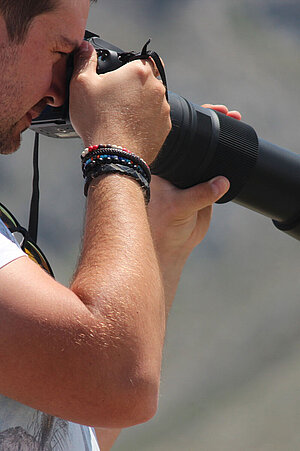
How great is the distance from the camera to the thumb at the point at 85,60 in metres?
0.67

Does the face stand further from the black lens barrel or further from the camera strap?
the black lens barrel

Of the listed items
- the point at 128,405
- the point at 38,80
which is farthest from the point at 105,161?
the point at 128,405

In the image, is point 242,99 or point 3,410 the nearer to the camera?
point 3,410

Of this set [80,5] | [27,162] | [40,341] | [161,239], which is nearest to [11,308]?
[40,341]

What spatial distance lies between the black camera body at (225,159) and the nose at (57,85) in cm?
5

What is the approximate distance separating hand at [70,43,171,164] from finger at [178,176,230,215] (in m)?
0.18

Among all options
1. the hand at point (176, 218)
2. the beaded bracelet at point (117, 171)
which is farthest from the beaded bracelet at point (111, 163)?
the hand at point (176, 218)

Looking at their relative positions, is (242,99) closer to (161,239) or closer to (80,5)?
(161,239)

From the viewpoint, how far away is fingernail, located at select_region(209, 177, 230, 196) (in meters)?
0.85

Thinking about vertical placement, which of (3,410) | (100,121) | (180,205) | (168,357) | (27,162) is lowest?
(168,357)

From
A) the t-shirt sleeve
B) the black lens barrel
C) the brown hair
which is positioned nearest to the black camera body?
the black lens barrel

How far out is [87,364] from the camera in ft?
1.72

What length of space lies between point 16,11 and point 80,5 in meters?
0.08

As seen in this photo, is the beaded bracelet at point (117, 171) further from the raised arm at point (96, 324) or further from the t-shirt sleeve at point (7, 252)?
the t-shirt sleeve at point (7, 252)
